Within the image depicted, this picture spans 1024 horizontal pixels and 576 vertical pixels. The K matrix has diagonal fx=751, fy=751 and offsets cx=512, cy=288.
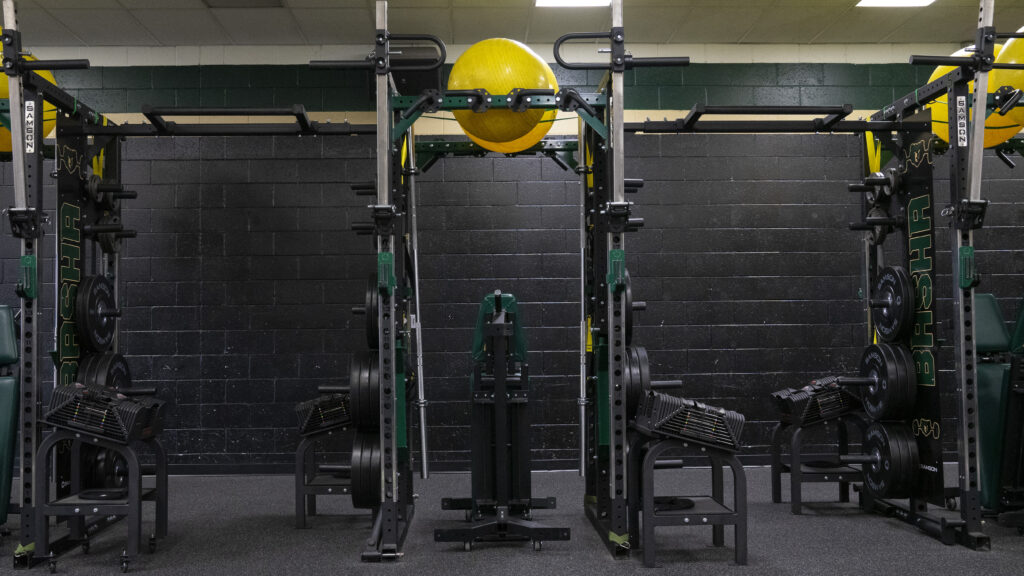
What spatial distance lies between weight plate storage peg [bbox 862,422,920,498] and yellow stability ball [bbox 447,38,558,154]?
2.91m

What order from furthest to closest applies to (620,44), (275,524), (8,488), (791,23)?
(791,23), (275,524), (8,488), (620,44)

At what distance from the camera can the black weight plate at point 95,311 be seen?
15.1 feet

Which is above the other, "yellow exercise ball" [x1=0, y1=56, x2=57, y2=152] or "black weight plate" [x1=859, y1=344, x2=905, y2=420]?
"yellow exercise ball" [x1=0, y1=56, x2=57, y2=152]

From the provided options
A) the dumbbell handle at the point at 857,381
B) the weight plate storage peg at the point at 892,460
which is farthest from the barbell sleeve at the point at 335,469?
the weight plate storage peg at the point at 892,460

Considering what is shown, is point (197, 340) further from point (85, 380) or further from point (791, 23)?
point (791, 23)

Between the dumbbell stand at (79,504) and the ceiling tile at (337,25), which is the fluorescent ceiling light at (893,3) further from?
the dumbbell stand at (79,504)

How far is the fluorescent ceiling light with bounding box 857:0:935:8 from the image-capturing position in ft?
20.1

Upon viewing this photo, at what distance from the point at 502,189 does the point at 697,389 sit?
8.28 feet

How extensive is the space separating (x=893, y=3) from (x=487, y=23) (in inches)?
131

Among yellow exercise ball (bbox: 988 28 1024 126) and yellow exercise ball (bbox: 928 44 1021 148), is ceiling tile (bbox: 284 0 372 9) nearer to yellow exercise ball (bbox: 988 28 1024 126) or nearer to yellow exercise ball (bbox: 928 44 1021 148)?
yellow exercise ball (bbox: 928 44 1021 148)

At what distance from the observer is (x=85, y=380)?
4574mm

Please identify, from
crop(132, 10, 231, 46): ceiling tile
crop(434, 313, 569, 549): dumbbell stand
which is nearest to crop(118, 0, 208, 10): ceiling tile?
crop(132, 10, 231, 46): ceiling tile

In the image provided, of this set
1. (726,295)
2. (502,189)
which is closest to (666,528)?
(726,295)

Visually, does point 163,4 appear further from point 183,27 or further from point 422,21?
point 422,21
